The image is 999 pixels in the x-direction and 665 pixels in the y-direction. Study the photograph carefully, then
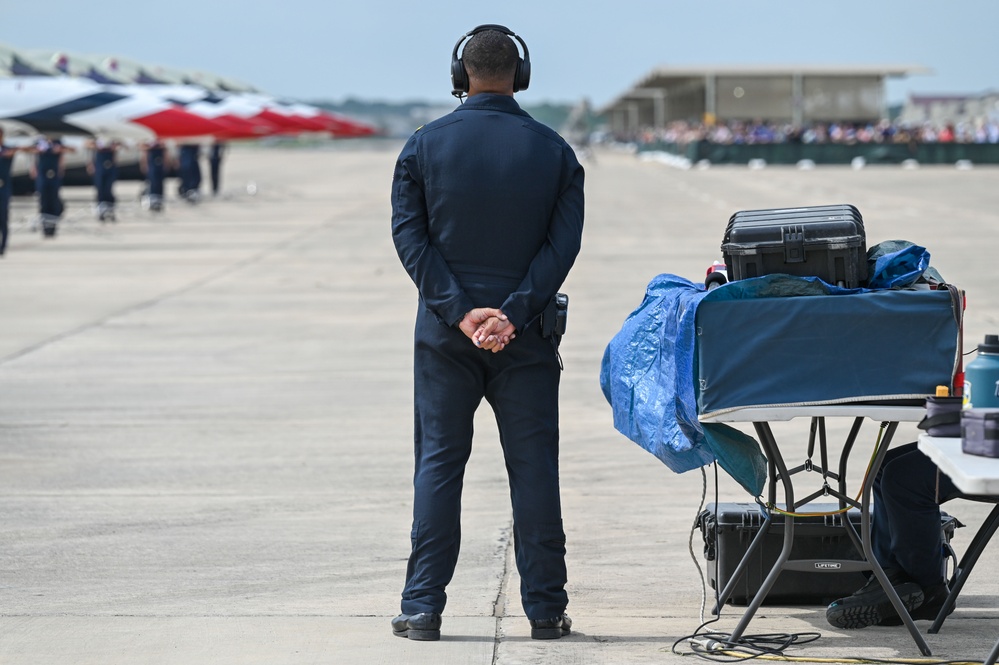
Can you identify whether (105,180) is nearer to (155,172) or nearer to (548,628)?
(155,172)

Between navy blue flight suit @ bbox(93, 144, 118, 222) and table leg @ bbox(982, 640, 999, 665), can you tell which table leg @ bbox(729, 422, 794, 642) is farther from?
navy blue flight suit @ bbox(93, 144, 118, 222)

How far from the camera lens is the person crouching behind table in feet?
16.2

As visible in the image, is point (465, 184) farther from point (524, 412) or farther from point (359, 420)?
point (359, 420)

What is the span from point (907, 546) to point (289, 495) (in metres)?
3.51

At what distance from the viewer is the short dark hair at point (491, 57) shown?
15.8ft

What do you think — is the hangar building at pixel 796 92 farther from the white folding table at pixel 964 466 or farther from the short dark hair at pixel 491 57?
the white folding table at pixel 964 466

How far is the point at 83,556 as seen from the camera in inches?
244

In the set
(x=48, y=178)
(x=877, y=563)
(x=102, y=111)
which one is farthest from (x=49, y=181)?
(x=877, y=563)

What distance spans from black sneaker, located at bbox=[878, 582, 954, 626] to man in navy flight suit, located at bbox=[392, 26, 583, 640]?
1161 millimetres

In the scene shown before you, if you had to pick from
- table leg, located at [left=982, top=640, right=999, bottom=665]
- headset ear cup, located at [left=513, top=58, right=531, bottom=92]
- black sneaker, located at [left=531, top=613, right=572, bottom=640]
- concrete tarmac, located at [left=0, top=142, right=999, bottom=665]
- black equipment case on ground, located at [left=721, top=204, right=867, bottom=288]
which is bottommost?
concrete tarmac, located at [left=0, top=142, right=999, bottom=665]

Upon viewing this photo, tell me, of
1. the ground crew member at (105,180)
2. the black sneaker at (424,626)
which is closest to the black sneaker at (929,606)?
the black sneaker at (424,626)

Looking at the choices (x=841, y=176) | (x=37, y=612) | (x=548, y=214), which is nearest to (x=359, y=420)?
(x=37, y=612)

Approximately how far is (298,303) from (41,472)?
8.65m

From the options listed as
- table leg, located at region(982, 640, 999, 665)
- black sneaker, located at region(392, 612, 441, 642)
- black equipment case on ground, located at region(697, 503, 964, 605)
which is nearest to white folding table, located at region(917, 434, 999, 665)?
table leg, located at region(982, 640, 999, 665)
